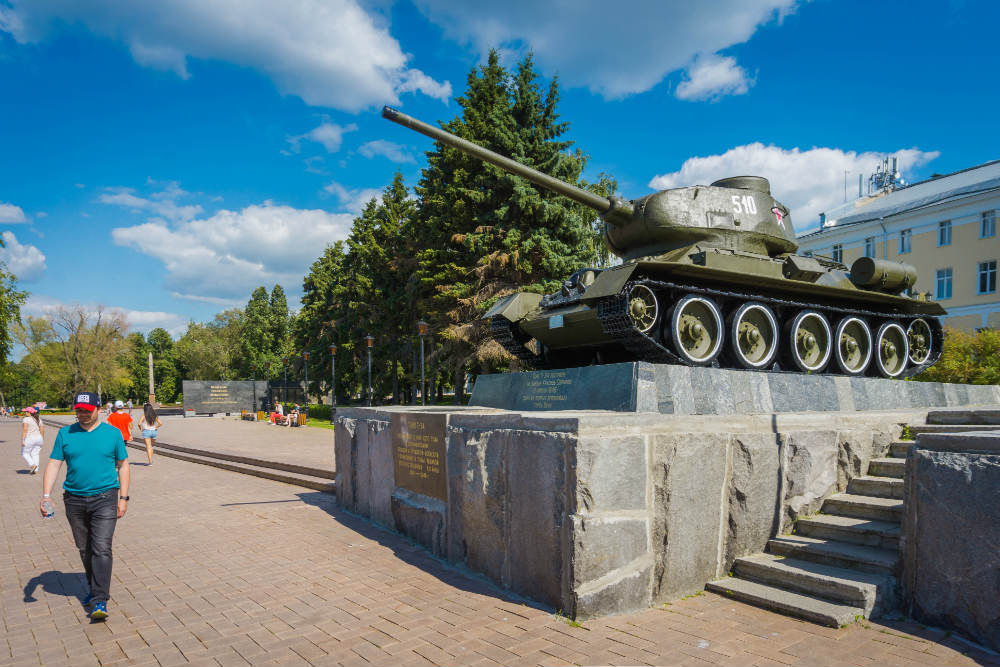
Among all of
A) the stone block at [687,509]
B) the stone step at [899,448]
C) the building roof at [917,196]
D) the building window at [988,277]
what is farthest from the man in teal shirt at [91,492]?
the building window at [988,277]

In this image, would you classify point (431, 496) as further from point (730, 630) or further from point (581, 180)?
point (581, 180)

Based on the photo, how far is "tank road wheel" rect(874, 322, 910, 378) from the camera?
34.7 feet

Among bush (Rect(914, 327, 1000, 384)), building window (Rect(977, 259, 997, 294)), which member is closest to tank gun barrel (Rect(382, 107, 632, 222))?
bush (Rect(914, 327, 1000, 384))

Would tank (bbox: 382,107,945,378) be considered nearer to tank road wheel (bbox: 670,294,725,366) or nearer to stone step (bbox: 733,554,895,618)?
tank road wheel (bbox: 670,294,725,366)

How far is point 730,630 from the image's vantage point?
13.3 feet

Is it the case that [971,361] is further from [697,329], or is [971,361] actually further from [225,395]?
[225,395]

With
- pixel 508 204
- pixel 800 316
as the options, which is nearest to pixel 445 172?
pixel 508 204

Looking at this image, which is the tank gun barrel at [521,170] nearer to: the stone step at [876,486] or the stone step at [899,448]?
the stone step at [899,448]

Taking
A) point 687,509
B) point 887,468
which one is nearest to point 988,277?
point 887,468

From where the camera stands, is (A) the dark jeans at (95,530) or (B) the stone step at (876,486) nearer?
(A) the dark jeans at (95,530)

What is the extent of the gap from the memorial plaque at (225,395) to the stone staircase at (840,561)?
37143 mm

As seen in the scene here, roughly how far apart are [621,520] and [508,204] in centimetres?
2124

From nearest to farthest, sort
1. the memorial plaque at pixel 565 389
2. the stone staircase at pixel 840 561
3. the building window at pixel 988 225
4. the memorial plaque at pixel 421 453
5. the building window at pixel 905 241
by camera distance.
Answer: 1. the stone staircase at pixel 840 561
2. the memorial plaque at pixel 421 453
3. the memorial plaque at pixel 565 389
4. the building window at pixel 988 225
5. the building window at pixel 905 241

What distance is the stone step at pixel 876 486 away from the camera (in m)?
5.28
